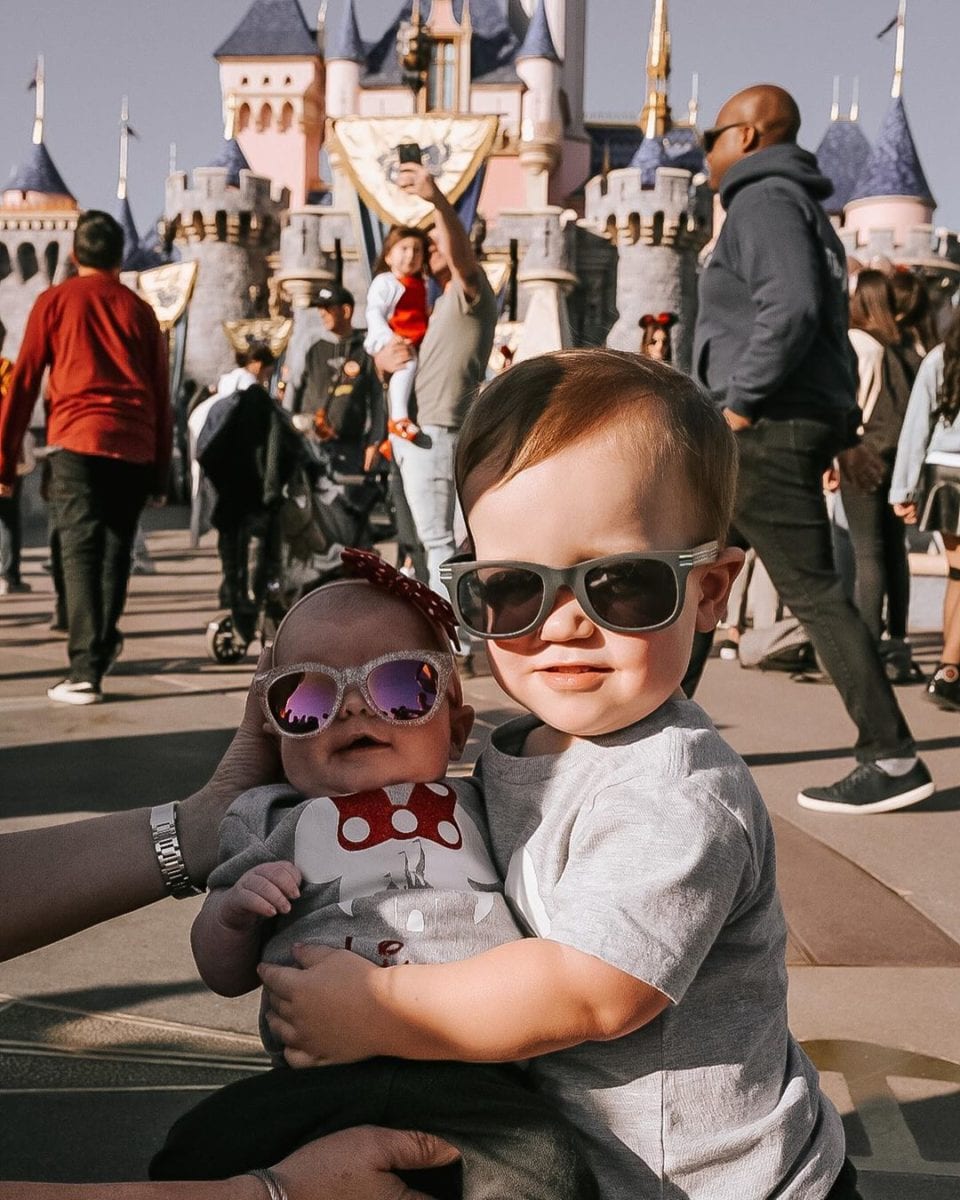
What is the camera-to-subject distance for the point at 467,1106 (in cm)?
110

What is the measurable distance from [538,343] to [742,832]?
28.9 meters

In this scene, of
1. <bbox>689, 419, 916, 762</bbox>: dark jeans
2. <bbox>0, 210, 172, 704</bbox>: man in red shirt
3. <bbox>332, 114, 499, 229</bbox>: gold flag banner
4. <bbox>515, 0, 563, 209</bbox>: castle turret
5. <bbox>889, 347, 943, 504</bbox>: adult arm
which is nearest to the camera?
<bbox>689, 419, 916, 762</bbox>: dark jeans

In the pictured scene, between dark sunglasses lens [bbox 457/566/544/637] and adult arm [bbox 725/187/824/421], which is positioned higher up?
adult arm [bbox 725/187/824/421]

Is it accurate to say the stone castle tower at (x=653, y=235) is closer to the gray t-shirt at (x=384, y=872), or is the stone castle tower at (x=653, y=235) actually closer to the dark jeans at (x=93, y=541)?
the dark jeans at (x=93, y=541)

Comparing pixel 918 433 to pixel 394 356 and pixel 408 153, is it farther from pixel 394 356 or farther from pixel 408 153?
pixel 408 153

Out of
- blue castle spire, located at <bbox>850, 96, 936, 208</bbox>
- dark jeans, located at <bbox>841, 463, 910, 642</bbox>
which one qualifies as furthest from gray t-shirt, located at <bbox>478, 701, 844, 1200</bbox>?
blue castle spire, located at <bbox>850, 96, 936, 208</bbox>

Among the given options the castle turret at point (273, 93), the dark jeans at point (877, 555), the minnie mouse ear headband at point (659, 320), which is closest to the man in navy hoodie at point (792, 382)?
the dark jeans at point (877, 555)

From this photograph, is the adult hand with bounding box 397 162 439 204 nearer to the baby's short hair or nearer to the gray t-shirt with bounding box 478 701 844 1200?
the baby's short hair

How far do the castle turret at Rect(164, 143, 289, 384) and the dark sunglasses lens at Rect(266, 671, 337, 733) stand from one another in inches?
1518

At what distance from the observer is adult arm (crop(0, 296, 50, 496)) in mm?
5125

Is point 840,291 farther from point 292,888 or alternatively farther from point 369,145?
point 369,145

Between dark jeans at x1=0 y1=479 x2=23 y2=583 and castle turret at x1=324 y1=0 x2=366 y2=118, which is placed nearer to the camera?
dark jeans at x1=0 y1=479 x2=23 y2=583

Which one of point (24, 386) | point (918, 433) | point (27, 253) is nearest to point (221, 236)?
point (27, 253)

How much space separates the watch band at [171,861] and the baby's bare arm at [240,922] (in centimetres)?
14
